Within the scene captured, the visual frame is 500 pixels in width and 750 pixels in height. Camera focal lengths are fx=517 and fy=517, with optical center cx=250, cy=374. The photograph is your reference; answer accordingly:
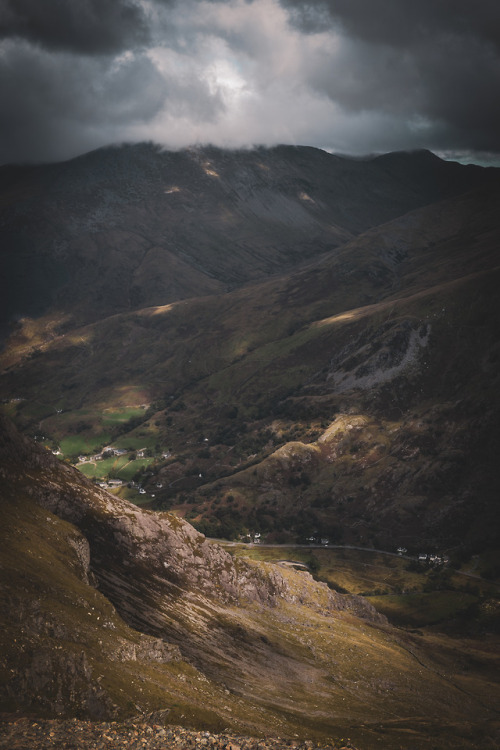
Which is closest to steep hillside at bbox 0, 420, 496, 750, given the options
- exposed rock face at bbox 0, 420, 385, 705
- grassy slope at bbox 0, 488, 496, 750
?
grassy slope at bbox 0, 488, 496, 750

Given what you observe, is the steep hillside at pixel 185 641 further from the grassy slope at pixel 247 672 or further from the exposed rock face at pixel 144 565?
the exposed rock face at pixel 144 565

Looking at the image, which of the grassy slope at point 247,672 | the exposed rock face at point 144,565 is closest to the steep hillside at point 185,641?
the grassy slope at point 247,672

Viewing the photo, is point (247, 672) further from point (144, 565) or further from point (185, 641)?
point (144, 565)

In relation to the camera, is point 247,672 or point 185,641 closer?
point 185,641

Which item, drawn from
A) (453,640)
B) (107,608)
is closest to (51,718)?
(107,608)

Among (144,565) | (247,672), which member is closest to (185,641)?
(247,672)

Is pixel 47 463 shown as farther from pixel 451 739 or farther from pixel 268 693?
pixel 451 739

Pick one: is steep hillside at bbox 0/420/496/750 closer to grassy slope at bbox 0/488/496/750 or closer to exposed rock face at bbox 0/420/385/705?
grassy slope at bbox 0/488/496/750

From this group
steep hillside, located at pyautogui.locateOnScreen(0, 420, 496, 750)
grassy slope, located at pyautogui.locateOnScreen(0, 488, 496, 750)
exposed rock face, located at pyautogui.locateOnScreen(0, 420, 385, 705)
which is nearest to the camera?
grassy slope, located at pyautogui.locateOnScreen(0, 488, 496, 750)

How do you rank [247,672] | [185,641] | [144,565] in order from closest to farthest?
[185,641] → [247,672] → [144,565]
